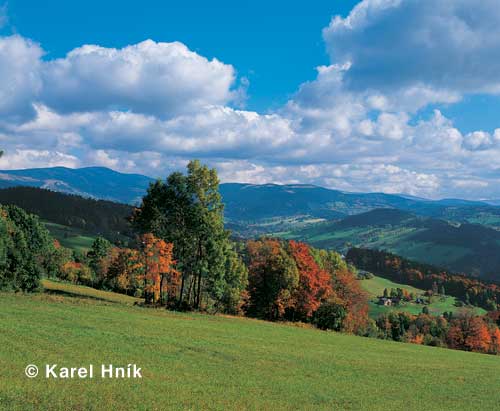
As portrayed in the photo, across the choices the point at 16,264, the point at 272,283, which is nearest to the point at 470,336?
the point at 272,283

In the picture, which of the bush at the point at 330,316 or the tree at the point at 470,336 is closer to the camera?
the bush at the point at 330,316

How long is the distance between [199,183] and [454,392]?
41.2 m

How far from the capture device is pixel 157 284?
57.7m

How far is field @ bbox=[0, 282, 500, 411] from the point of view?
63.2 feet

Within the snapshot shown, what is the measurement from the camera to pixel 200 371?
26297 millimetres

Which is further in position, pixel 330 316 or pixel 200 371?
pixel 330 316

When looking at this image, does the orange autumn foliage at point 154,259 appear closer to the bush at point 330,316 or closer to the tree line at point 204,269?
the tree line at point 204,269

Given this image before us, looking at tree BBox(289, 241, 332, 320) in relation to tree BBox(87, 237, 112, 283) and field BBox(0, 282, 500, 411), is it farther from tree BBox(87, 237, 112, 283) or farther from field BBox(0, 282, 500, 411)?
tree BBox(87, 237, 112, 283)

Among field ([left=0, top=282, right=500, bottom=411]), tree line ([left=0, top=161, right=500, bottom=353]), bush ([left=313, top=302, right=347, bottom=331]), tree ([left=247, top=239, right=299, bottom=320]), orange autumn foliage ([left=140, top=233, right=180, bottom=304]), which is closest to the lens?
field ([left=0, top=282, right=500, bottom=411])

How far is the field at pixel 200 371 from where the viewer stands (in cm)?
1927

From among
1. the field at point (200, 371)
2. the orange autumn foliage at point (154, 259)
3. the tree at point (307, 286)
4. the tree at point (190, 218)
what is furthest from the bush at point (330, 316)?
the orange autumn foliage at point (154, 259)

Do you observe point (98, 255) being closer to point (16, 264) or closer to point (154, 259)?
point (16, 264)

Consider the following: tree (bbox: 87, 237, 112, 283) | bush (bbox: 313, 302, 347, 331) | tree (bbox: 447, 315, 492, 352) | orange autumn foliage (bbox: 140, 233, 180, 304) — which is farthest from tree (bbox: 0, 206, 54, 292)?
tree (bbox: 447, 315, 492, 352)

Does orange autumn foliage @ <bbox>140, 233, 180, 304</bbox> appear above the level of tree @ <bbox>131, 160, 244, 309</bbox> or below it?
below
